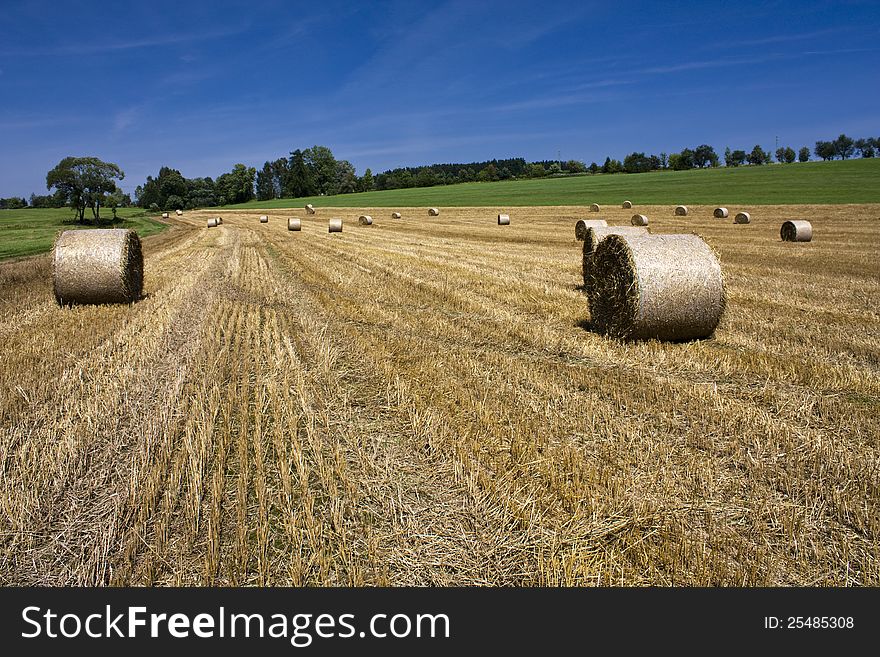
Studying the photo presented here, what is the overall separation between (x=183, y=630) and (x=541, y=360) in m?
5.25

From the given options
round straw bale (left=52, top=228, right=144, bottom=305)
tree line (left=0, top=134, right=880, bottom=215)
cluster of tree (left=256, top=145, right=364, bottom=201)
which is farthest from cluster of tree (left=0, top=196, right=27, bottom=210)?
round straw bale (left=52, top=228, right=144, bottom=305)

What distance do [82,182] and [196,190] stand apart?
2696 inches

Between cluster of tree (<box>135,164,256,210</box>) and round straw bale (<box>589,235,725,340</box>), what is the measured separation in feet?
410

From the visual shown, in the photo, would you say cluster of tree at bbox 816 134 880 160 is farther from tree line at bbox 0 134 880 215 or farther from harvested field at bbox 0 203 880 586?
harvested field at bbox 0 203 880 586

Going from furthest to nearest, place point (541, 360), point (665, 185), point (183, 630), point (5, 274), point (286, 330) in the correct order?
point (665, 185) < point (5, 274) < point (286, 330) < point (541, 360) < point (183, 630)

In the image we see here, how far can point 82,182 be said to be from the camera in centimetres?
5950

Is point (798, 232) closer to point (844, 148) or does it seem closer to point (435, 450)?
point (435, 450)

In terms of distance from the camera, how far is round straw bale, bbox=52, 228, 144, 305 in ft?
35.2

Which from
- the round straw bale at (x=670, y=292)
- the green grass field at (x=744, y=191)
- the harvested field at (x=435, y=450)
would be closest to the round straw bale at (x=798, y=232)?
the harvested field at (x=435, y=450)

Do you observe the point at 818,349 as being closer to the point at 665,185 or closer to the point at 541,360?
the point at 541,360

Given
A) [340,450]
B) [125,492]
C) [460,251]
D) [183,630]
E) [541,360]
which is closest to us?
[183,630]

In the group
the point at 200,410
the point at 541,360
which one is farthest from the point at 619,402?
the point at 200,410

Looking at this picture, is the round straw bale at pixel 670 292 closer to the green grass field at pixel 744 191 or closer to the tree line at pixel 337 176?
the green grass field at pixel 744 191

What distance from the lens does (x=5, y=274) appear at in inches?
621
